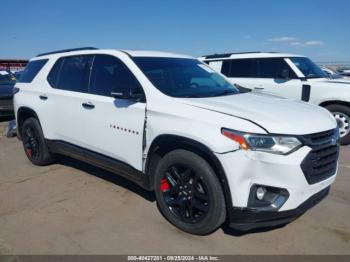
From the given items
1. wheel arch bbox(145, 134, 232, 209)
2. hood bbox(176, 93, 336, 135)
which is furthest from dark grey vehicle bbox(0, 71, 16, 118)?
hood bbox(176, 93, 336, 135)

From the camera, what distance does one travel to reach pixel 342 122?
22.7ft

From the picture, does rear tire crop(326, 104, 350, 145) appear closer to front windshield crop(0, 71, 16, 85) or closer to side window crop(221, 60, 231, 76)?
side window crop(221, 60, 231, 76)

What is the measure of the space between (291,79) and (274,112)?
496cm

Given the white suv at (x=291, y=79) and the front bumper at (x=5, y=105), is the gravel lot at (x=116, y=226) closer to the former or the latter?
the white suv at (x=291, y=79)

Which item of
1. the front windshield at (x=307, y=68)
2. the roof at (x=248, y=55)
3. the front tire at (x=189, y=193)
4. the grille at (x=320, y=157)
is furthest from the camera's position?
the roof at (x=248, y=55)

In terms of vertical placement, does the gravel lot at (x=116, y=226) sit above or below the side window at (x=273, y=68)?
below

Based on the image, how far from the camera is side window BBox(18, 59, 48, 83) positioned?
5398mm

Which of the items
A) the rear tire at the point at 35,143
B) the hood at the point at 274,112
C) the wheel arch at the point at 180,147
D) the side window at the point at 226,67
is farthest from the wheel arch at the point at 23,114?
the side window at the point at 226,67

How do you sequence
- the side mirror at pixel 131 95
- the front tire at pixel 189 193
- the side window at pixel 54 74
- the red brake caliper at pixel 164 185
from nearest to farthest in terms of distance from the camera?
the front tire at pixel 189 193 → the red brake caliper at pixel 164 185 → the side mirror at pixel 131 95 → the side window at pixel 54 74

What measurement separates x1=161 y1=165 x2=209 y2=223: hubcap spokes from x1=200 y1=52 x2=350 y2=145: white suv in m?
4.23

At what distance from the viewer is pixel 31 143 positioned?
5.56 meters

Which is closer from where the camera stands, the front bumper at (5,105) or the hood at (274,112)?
the hood at (274,112)

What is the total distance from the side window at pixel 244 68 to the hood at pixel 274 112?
15.4 feet

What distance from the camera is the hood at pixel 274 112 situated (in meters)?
2.89
